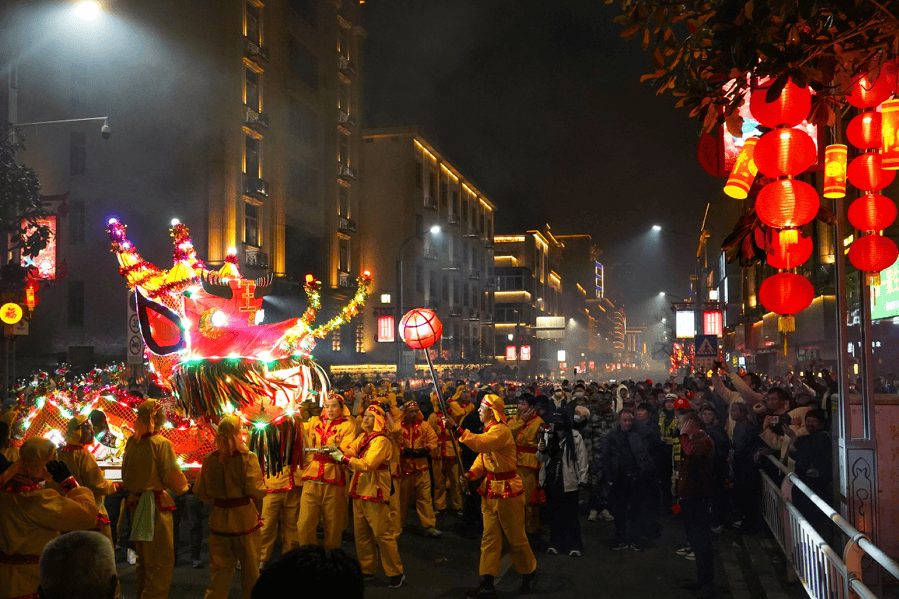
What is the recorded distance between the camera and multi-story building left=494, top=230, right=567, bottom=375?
71.5 metres

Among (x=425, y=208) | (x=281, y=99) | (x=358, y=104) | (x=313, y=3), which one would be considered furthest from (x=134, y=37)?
(x=425, y=208)

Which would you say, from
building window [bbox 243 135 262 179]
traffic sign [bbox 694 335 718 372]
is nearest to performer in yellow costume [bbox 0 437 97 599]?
traffic sign [bbox 694 335 718 372]

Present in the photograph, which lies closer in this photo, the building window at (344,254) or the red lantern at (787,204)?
the red lantern at (787,204)

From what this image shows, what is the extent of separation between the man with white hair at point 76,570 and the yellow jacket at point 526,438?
6.87 meters

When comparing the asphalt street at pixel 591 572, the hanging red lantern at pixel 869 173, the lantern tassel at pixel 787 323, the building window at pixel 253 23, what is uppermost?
the building window at pixel 253 23

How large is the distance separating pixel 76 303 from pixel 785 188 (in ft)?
96.6

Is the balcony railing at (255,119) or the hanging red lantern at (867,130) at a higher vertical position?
the balcony railing at (255,119)

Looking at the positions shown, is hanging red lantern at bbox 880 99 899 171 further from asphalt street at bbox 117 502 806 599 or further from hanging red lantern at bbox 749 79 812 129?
asphalt street at bbox 117 502 806 599

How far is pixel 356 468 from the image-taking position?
848 cm

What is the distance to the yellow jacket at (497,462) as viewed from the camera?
799 centimetres

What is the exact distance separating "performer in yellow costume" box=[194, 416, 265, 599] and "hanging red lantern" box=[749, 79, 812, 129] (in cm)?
480

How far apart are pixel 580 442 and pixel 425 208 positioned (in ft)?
137

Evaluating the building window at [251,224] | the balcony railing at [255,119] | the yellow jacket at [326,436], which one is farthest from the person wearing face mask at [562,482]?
the balcony railing at [255,119]

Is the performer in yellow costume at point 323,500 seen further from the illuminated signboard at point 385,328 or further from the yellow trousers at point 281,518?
the illuminated signboard at point 385,328
